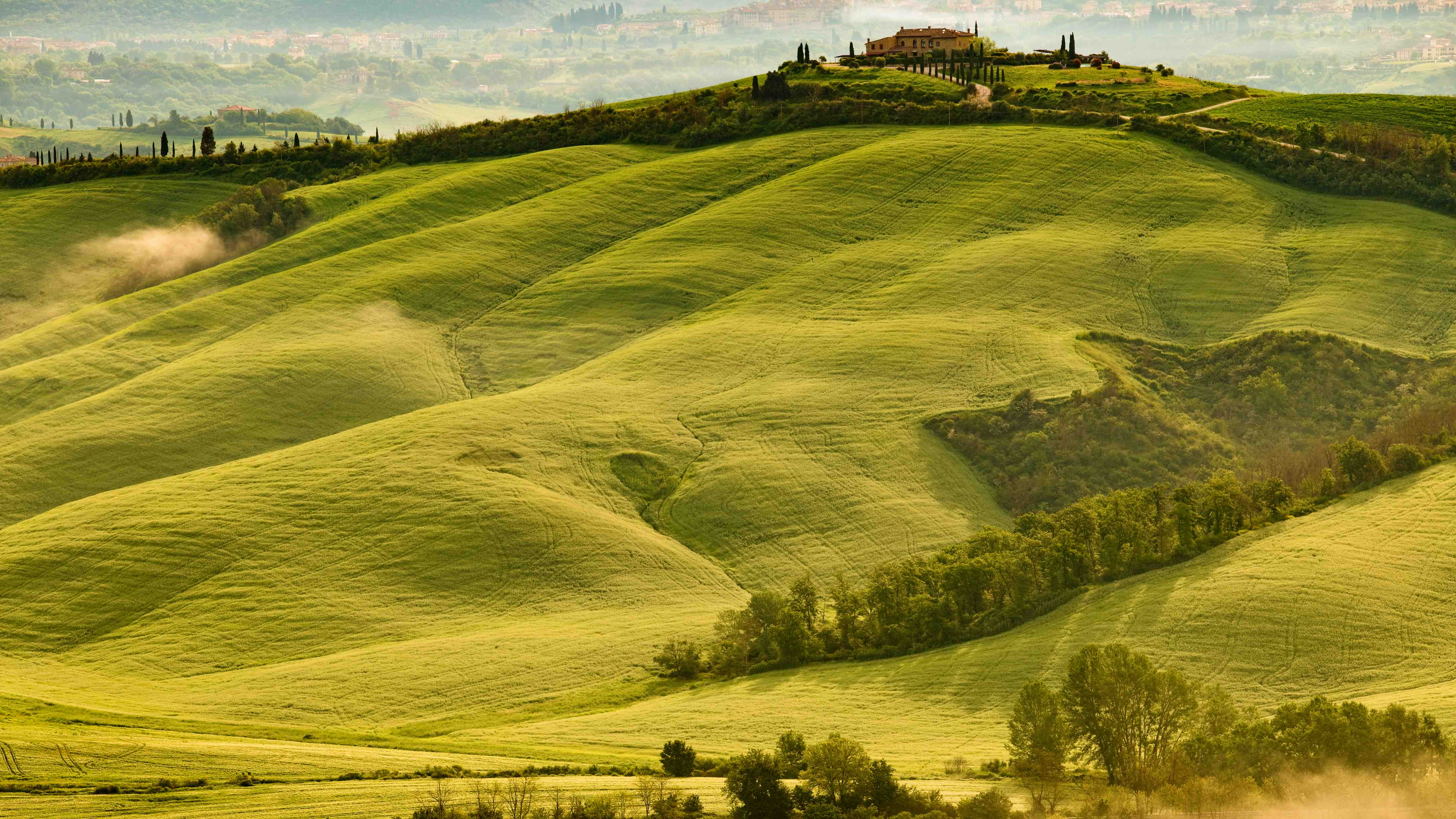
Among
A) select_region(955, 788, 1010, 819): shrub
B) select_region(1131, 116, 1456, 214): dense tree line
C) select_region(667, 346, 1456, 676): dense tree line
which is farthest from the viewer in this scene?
select_region(1131, 116, 1456, 214): dense tree line

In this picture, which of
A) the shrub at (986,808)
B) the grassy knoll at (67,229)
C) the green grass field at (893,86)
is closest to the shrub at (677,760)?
the shrub at (986,808)

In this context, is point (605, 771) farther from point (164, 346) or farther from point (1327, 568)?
point (164, 346)

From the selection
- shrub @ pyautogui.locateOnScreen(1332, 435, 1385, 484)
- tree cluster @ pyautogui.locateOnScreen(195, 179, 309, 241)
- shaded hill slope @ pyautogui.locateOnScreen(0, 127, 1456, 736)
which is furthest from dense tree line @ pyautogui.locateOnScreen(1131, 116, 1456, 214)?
tree cluster @ pyautogui.locateOnScreen(195, 179, 309, 241)

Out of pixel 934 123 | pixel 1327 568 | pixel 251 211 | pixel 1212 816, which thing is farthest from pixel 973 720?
pixel 251 211

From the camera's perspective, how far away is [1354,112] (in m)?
174

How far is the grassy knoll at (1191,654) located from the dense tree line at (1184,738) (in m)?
5.32

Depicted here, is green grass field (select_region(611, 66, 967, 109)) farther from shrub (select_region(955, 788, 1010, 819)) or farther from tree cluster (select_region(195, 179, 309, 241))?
shrub (select_region(955, 788, 1010, 819))

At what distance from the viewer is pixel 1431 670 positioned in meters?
77.6

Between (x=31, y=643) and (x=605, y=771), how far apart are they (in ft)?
145

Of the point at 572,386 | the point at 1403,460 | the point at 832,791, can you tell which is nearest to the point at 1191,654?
the point at 832,791

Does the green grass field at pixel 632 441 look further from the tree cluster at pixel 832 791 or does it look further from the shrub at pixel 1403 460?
the tree cluster at pixel 832 791

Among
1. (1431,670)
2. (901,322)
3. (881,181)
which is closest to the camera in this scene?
(1431,670)

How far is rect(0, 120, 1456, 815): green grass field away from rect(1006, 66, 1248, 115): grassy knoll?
1179 cm

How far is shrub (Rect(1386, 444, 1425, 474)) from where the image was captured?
102812 millimetres
